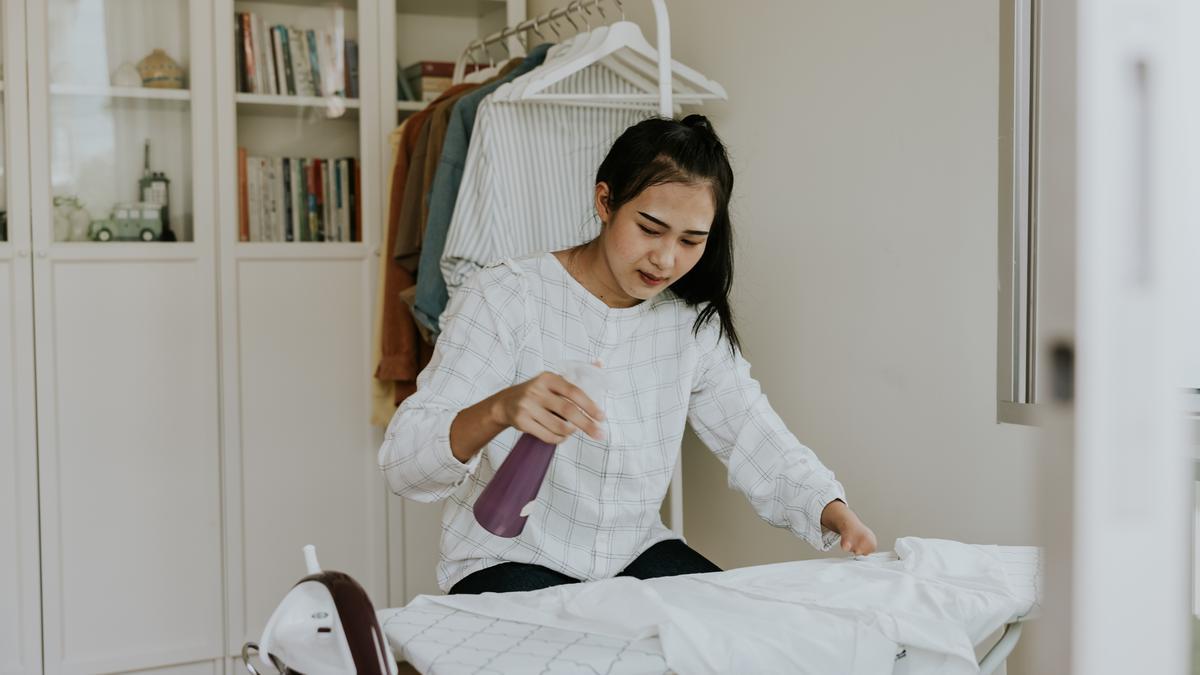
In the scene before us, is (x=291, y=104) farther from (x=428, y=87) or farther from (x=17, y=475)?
(x=17, y=475)

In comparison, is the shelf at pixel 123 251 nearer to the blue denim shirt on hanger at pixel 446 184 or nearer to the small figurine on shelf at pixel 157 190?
the small figurine on shelf at pixel 157 190

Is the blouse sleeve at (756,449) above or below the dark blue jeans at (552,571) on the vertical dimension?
above

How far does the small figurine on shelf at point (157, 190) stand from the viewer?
8.67 ft

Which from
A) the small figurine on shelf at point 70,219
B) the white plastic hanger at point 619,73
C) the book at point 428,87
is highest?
the book at point 428,87

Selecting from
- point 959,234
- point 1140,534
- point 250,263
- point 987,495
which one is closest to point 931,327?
point 959,234

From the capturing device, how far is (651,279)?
152cm

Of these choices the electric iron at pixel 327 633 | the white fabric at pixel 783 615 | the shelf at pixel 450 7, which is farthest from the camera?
the shelf at pixel 450 7

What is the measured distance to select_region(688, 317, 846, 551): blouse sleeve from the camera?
1435mm

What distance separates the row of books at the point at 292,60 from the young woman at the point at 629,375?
4.56 ft

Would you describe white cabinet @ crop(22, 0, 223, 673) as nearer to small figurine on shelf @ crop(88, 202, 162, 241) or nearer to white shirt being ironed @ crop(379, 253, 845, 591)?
small figurine on shelf @ crop(88, 202, 162, 241)

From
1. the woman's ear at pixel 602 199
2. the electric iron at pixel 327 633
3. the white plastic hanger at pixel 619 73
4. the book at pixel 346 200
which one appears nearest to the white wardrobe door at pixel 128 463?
the book at pixel 346 200

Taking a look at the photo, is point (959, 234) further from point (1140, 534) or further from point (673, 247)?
point (1140, 534)

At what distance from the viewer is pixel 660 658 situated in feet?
2.96

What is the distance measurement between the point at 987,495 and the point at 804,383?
18.8 inches
